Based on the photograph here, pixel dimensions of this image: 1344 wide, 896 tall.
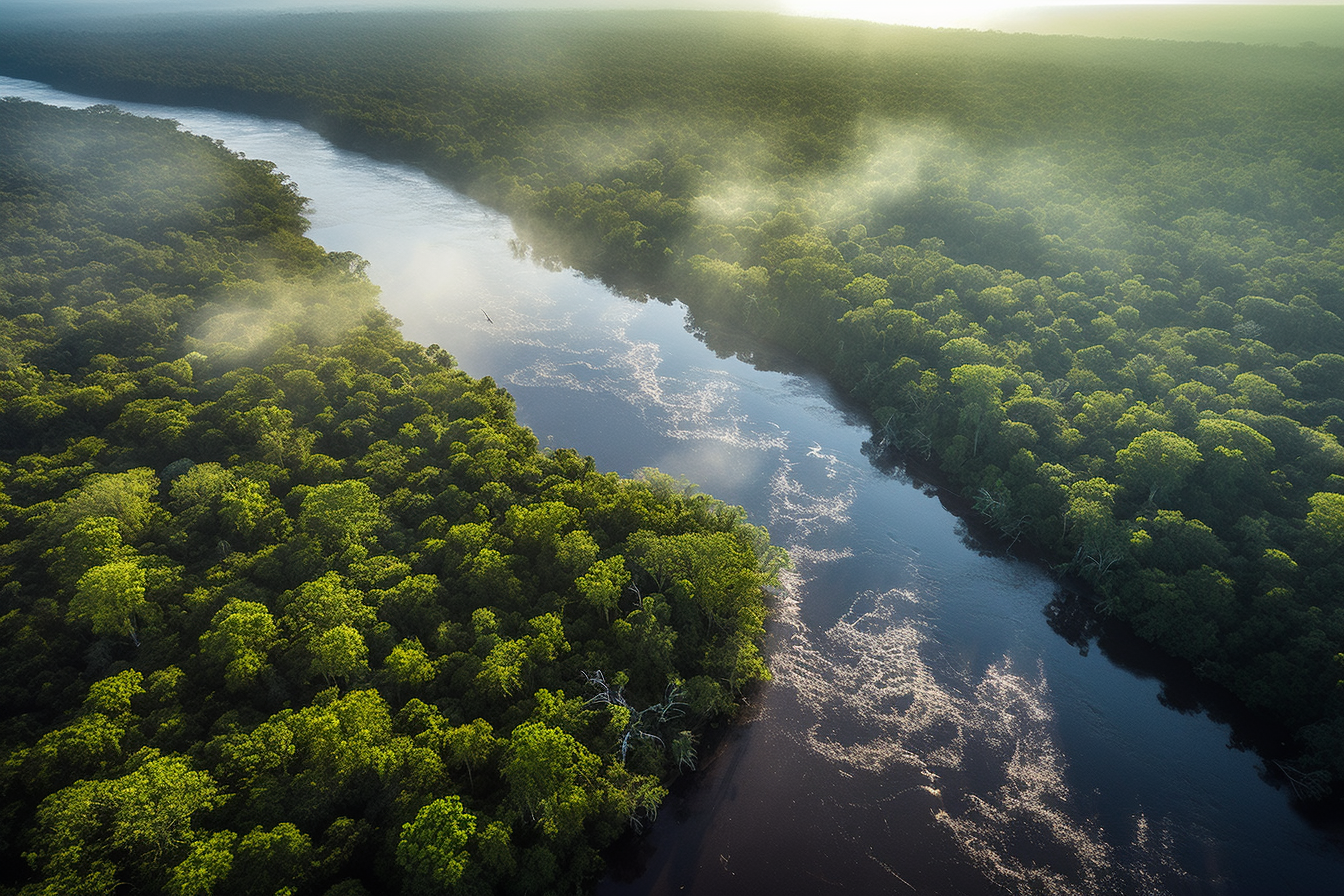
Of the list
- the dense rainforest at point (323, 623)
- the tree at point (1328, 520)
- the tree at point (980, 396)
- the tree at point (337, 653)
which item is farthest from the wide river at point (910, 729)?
the tree at point (337, 653)

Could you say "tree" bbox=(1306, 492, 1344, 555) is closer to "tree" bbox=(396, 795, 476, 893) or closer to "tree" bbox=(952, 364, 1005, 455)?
"tree" bbox=(952, 364, 1005, 455)

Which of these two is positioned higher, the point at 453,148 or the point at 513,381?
the point at 453,148

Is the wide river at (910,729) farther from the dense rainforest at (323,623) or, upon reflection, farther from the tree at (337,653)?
the tree at (337,653)

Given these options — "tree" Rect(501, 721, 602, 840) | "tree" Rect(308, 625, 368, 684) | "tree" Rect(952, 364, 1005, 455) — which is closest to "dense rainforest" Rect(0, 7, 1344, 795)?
"tree" Rect(952, 364, 1005, 455)

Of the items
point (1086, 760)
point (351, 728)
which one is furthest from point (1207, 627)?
point (351, 728)

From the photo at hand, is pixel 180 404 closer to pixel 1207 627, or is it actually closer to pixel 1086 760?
pixel 1086 760

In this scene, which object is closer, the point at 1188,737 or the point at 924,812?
the point at 924,812
